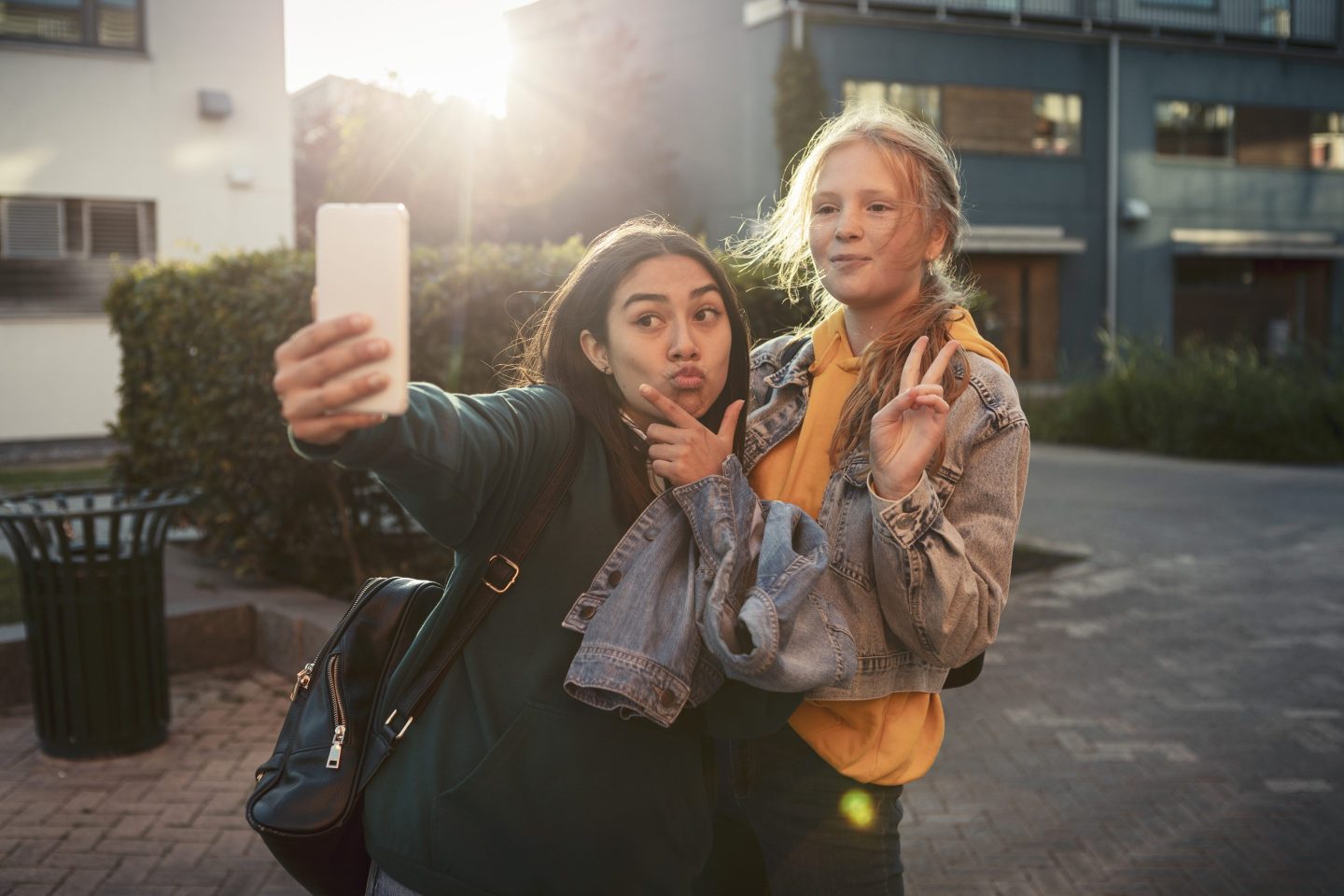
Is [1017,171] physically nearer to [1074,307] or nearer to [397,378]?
[1074,307]

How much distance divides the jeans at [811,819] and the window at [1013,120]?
22.1 metres

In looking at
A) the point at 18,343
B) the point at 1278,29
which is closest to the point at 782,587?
the point at 18,343

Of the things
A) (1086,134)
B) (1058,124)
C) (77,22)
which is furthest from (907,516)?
(1086,134)

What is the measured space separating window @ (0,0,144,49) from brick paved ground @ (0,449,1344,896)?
11.4 metres

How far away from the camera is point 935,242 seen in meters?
2.30

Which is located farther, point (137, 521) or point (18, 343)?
point (18, 343)

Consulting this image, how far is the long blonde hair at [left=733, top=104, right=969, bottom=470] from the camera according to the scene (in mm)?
2143

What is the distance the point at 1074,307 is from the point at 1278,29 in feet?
26.8

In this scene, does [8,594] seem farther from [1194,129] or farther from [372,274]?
[1194,129]

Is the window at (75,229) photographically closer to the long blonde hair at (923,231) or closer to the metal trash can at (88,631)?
the metal trash can at (88,631)

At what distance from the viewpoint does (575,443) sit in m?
1.97

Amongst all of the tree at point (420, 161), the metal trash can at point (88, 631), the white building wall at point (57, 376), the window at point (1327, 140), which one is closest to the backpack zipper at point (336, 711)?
the metal trash can at point (88, 631)

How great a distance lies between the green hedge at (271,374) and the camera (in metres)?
6.03

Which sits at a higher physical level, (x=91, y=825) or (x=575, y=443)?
(x=575, y=443)
